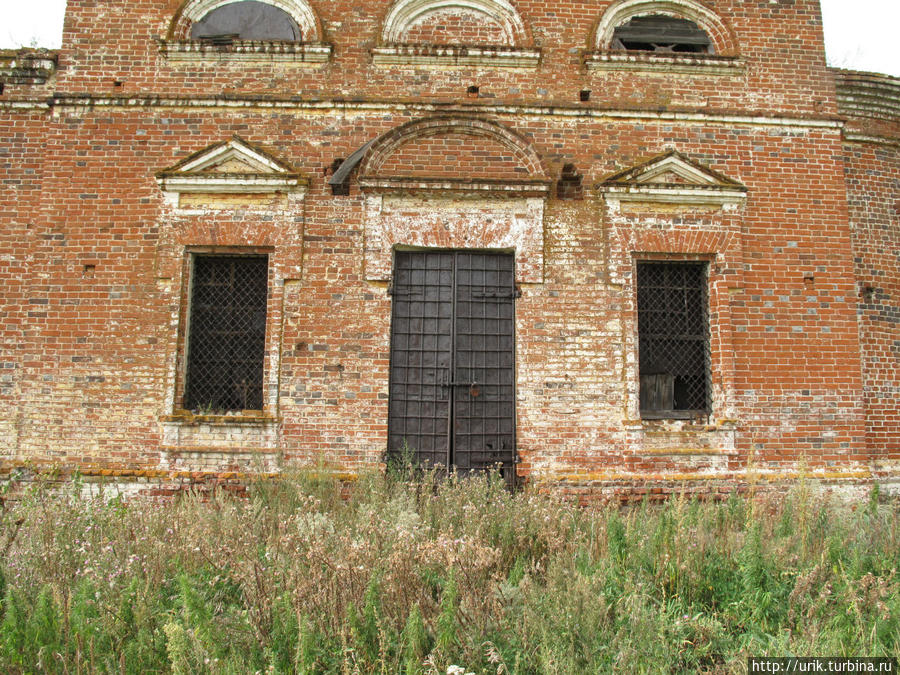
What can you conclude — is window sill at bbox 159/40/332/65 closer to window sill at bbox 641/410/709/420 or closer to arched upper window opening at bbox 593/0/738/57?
arched upper window opening at bbox 593/0/738/57

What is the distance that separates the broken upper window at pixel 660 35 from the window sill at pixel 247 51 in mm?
3744

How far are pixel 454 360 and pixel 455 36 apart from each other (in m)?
4.08

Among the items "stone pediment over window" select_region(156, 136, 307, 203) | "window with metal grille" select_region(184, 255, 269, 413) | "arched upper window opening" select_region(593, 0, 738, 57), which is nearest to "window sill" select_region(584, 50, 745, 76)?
"arched upper window opening" select_region(593, 0, 738, 57)

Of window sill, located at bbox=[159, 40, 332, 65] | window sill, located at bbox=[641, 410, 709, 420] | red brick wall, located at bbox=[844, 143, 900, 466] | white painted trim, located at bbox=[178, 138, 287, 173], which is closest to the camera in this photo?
window sill, located at bbox=[641, 410, 709, 420]

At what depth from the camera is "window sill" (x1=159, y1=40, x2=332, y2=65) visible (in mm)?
7512

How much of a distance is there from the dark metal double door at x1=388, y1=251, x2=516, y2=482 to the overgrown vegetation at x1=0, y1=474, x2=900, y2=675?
2047mm

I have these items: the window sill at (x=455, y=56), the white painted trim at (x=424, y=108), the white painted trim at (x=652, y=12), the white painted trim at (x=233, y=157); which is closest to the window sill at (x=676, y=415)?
the white painted trim at (x=424, y=108)

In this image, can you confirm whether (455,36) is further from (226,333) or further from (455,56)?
(226,333)

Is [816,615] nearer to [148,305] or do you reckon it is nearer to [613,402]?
[613,402]

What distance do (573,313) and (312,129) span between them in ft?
12.3

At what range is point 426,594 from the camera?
3463mm

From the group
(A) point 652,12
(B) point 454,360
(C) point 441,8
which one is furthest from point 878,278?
(C) point 441,8

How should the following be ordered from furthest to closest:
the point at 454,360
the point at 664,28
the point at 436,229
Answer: the point at 664,28 → the point at 436,229 → the point at 454,360

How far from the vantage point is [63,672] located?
2959 millimetres
